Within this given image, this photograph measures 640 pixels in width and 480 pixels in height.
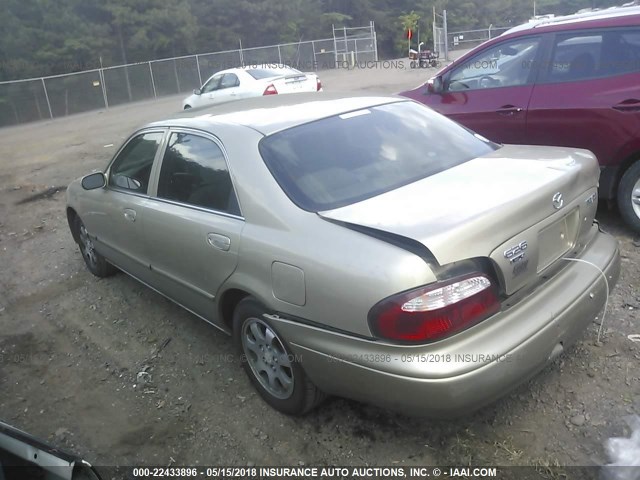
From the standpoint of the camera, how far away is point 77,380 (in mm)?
3738

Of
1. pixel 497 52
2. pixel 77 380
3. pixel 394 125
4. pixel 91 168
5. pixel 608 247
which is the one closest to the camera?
pixel 608 247

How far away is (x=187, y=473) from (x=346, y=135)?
2.02 metres

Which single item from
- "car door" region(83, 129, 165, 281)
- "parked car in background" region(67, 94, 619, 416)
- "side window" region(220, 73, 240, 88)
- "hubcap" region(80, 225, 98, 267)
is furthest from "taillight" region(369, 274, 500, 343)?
"side window" region(220, 73, 240, 88)

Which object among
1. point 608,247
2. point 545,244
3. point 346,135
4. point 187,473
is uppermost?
point 346,135

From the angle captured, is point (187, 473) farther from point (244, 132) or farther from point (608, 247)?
point (608, 247)

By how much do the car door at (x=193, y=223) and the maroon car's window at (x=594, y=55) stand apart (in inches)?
131

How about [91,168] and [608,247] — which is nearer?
[608,247]

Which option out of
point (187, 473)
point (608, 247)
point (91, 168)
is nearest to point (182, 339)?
point (187, 473)

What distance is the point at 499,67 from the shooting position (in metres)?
5.37

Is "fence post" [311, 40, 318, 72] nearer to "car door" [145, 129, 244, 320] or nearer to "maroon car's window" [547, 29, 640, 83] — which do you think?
"maroon car's window" [547, 29, 640, 83]

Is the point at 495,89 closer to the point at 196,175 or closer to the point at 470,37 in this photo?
the point at 196,175

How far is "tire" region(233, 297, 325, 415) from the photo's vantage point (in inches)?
111

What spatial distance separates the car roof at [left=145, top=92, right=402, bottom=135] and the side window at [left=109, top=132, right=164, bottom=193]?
16 centimetres

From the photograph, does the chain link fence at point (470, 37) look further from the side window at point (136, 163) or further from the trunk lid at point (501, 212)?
the trunk lid at point (501, 212)
